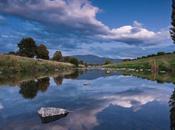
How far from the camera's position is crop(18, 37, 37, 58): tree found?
130875 millimetres

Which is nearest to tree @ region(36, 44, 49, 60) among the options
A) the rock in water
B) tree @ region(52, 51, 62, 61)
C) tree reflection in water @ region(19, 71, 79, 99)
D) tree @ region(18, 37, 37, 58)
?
tree @ region(18, 37, 37, 58)

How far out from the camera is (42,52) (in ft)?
507

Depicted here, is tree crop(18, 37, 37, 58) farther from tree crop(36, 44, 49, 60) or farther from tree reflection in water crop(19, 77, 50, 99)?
tree reflection in water crop(19, 77, 50, 99)

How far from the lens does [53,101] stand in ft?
94.0

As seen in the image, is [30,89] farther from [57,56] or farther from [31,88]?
[57,56]

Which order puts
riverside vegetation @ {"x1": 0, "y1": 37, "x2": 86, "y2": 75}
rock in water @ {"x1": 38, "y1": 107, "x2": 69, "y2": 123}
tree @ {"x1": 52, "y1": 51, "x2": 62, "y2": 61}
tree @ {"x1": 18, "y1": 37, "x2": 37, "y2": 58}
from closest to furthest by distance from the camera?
rock in water @ {"x1": 38, "y1": 107, "x2": 69, "y2": 123}, riverside vegetation @ {"x1": 0, "y1": 37, "x2": 86, "y2": 75}, tree @ {"x1": 18, "y1": 37, "x2": 37, "y2": 58}, tree @ {"x1": 52, "y1": 51, "x2": 62, "y2": 61}

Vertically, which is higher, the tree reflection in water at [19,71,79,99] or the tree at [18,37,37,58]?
the tree at [18,37,37,58]

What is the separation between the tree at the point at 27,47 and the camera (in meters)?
131

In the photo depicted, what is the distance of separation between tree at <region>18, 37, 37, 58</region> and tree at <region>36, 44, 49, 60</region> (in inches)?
449

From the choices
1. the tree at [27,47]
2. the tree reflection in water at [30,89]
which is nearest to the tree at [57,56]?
the tree at [27,47]

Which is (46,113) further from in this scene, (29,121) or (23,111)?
(23,111)

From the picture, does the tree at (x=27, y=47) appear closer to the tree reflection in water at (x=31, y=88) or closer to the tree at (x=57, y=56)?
the tree at (x=57, y=56)

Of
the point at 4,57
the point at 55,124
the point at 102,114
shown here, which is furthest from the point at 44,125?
the point at 4,57

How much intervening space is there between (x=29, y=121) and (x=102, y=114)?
17.5ft
